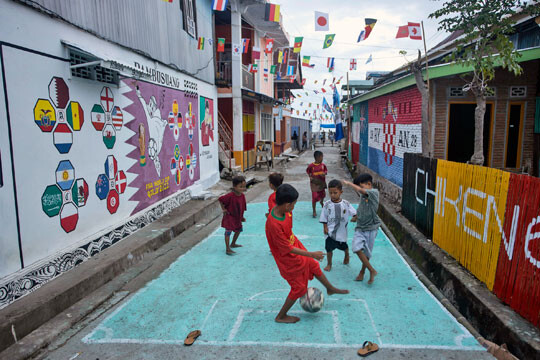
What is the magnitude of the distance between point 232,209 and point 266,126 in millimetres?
16660

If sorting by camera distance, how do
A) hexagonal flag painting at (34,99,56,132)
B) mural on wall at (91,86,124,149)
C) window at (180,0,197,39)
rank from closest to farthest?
hexagonal flag painting at (34,99,56,132)
mural on wall at (91,86,124,149)
window at (180,0,197,39)

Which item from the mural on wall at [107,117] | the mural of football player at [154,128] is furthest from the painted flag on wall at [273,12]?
the mural on wall at [107,117]

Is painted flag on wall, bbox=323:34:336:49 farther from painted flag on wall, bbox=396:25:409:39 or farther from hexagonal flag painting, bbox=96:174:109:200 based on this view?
hexagonal flag painting, bbox=96:174:109:200

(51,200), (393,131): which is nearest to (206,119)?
(393,131)

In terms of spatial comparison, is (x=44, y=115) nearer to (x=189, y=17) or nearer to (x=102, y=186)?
(x=102, y=186)

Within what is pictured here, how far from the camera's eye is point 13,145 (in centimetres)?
432

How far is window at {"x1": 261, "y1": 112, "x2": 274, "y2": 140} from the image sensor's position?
21.6m

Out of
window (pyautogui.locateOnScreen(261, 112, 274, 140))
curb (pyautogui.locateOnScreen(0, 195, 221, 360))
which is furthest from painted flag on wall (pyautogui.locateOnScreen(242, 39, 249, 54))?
Result: curb (pyautogui.locateOnScreen(0, 195, 221, 360))

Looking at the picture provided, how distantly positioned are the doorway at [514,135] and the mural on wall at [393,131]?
209 centimetres

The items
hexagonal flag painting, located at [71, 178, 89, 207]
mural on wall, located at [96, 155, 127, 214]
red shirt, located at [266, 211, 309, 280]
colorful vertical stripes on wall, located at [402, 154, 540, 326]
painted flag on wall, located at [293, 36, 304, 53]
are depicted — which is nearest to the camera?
colorful vertical stripes on wall, located at [402, 154, 540, 326]

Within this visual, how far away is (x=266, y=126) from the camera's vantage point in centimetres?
2284

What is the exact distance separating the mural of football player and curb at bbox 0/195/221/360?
4.63ft

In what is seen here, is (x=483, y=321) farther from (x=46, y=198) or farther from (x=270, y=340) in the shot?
(x=46, y=198)

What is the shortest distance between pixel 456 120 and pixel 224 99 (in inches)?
408
